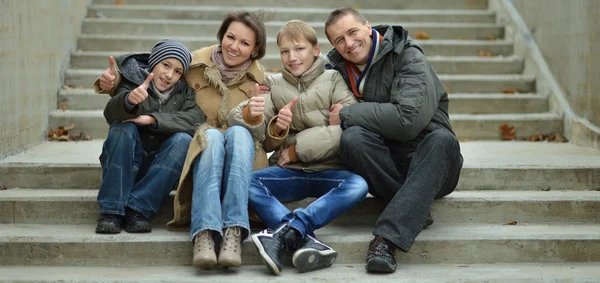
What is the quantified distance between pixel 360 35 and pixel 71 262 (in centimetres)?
190

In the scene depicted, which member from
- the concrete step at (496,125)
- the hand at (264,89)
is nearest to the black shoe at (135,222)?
the hand at (264,89)

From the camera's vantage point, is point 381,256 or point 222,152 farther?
point 222,152

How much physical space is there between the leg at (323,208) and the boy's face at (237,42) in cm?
78

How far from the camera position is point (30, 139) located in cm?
526

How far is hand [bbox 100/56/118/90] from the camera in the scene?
12.8 feet

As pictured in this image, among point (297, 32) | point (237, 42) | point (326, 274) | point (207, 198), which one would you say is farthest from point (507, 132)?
point (207, 198)

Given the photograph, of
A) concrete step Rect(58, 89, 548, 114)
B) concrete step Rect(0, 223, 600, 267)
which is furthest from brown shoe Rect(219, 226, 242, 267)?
concrete step Rect(58, 89, 548, 114)

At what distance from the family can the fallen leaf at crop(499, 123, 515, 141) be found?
210 centimetres

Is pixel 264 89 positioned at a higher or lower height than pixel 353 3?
lower

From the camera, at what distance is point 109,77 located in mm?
3891

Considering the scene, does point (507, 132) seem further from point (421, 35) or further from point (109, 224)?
point (109, 224)

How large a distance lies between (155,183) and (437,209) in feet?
5.13

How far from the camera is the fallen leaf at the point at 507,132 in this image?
6008 mm

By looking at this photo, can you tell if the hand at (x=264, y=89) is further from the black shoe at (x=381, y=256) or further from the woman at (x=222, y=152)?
the black shoe at (x=381, y=256)
